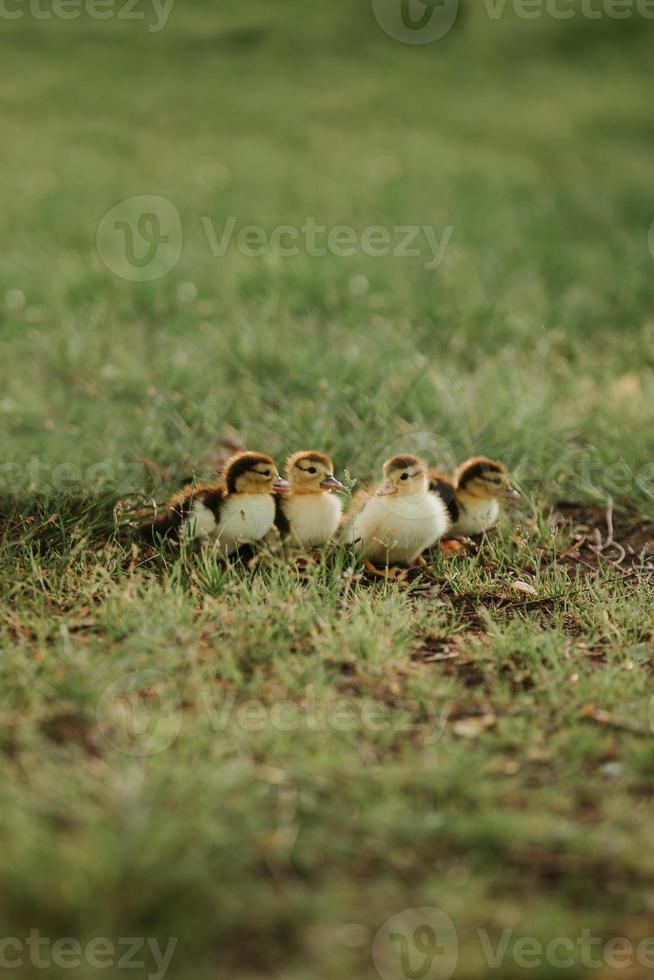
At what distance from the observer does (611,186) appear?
11.6 meters

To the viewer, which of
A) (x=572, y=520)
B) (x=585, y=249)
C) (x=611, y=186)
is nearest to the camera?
(x=572, y=520)

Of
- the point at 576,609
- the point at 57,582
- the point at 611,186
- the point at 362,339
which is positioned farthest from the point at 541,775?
the point at 611,186

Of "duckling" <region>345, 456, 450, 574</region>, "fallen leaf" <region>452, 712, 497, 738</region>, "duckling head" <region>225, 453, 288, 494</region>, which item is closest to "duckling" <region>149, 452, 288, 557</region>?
"duckling head" <region>225, 453, 288, 494</region>

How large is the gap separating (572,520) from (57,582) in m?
2.59

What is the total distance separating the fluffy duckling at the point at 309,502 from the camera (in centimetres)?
484

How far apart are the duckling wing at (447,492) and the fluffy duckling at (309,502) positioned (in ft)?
1.63

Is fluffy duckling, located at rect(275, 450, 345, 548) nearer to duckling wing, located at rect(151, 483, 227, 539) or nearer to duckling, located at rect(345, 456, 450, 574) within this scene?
duckling, located at rect(345, 456, 450, 574)

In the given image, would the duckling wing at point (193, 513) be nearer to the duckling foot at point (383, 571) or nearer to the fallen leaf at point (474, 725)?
the duckling foot at point (383, 571)

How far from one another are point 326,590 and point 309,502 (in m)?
0.55

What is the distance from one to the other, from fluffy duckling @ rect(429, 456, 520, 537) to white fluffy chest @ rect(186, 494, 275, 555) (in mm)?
821

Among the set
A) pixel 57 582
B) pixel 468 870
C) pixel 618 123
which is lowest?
pixel 57 582

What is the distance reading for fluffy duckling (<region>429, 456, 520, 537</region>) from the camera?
5.09 meters

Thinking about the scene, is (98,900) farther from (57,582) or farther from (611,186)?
(611,186)

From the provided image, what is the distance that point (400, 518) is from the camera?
4738 millimetres
